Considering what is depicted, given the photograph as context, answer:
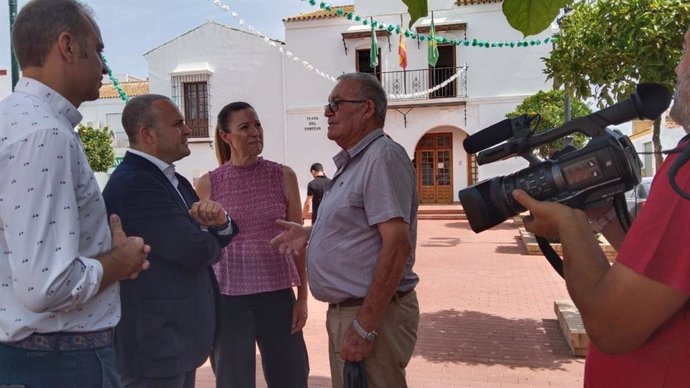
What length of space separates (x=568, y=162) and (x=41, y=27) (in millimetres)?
1420

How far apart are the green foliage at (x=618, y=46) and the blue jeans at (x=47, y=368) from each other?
3.85 metres

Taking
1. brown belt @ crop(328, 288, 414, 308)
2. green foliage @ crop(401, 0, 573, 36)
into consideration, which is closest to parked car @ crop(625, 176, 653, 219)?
green foliage @ crop(401, 0, 573, 36)

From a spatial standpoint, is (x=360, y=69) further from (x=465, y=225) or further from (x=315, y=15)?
(x=465, y=225)

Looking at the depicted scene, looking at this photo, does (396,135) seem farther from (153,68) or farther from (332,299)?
(332,299)

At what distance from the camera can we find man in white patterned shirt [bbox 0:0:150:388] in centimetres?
135

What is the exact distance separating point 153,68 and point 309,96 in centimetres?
703

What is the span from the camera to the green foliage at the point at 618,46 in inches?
159

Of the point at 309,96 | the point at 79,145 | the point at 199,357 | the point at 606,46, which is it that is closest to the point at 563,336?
the point at 606,46

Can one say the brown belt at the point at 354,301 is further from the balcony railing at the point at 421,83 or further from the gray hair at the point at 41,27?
the balcony railing at the point at 421,83

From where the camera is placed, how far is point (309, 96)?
21812 mm

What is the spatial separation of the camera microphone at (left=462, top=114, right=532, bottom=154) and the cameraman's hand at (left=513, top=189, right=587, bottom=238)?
10.4 inches

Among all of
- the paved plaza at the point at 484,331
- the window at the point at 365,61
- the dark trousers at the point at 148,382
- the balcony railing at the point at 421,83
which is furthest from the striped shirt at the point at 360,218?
the window at the point at 365,61

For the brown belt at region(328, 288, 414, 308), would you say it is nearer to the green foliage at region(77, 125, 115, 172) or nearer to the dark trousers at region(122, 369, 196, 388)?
the dark trousers at region(122, 369, 196, 388)

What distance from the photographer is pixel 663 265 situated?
1117 millimetres
